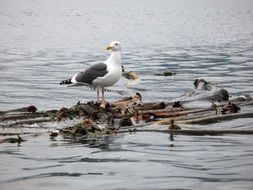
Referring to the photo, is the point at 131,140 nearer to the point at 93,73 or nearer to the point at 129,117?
the point at 129,117

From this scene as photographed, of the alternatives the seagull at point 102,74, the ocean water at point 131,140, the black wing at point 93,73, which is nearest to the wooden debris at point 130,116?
the ocean water at point 131,140

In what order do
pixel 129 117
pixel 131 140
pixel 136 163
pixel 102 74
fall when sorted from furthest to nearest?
pixel 102 74 → pixel 129 117 → pixel 131 140 → pixel 136 163

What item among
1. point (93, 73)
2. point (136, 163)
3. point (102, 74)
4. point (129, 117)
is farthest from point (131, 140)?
point (93, 73)

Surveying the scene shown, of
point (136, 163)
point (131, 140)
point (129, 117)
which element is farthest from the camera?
point (129, 117)

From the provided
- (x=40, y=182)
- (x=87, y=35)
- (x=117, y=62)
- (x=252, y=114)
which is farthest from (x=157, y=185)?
(x=87, y=35)

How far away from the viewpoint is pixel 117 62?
15102 mm

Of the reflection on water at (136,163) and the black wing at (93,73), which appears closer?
the reflection on water at (136,163)

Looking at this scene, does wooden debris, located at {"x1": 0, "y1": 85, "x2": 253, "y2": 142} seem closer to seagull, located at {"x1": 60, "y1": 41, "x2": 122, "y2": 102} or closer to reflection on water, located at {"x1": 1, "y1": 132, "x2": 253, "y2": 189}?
reflection on water, located at {"x1": 1, "y1": 132, "x2": 253, "y2": 189}

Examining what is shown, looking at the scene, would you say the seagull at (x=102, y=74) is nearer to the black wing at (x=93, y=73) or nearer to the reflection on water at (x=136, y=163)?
the black wing at (x=93, y=73)

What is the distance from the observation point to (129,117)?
11.6 m

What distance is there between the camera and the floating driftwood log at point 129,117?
1023 cm

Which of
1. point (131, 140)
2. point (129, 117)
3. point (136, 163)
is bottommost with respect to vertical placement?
point (136, 163)

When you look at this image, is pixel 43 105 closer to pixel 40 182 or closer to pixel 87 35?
pixel 40 182

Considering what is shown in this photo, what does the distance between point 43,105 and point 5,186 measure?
828 cm
